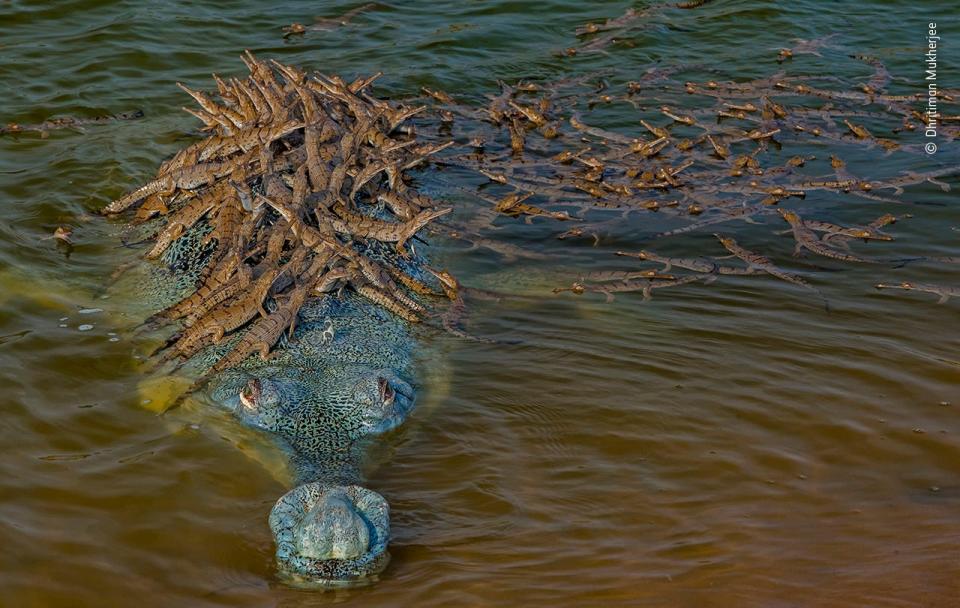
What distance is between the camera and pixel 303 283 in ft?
20.1

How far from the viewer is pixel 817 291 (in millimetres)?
7090

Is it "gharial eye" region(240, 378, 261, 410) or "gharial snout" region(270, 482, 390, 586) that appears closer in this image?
"gharial snout" region(270, 482, 390, 586)

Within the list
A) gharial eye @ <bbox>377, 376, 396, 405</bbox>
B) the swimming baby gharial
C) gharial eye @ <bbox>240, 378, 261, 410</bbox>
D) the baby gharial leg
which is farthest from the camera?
gharial eye @ <bbox>377, 376, 396, 405</bbox>

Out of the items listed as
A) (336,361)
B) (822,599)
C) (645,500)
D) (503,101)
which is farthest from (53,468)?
(503,101)

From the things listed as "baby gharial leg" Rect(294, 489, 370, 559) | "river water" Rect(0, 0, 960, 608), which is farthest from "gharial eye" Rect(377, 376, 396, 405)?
"baby gharial leg" Rect(294, 489, 370, 559)

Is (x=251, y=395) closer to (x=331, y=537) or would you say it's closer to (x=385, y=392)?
(x=385, y=392)

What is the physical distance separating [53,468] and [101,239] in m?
3.03

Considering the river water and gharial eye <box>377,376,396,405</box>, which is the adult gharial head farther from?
the river water

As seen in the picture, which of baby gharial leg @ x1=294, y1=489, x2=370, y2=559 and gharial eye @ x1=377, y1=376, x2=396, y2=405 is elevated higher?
gharial eye @ x1=377, y1=376, x2=396, y2=405

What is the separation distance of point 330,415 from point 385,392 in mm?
300

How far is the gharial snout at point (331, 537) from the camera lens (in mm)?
4047

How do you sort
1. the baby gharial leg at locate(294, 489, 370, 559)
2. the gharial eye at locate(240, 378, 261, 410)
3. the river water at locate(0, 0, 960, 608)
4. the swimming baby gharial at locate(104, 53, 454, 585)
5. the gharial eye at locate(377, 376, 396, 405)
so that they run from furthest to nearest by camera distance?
the gharial eye at locate(377, 376, 396, 405) < the gharial eye at locate(240, 378, 261, 410) < the swimming baby gharial at locate(104, 53, 454, 585) < the river water at locate(0, 0, 960, 608) < the baby gharial leg at locate(294, 489, 370, 559)

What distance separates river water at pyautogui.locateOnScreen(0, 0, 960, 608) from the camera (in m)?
4.24

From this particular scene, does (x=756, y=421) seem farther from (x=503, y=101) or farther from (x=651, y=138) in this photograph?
Result: (x=503, y=101)
